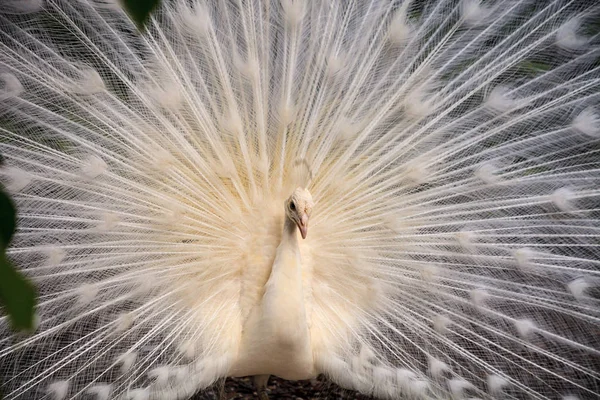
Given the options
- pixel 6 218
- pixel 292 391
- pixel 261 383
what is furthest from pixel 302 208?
pixel 6 218

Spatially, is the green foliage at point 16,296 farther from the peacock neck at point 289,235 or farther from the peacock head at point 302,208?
the peacock neck at point 289,235

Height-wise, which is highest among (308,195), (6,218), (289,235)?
(308,195)

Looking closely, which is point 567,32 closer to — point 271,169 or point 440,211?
point 440,211

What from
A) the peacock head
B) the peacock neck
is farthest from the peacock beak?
the peacock neck

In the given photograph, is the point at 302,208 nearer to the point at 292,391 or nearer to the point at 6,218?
the point at 292,391

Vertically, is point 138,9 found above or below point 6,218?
above

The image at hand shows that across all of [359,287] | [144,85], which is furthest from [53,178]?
[359,287]

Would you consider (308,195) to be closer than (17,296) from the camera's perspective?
No
